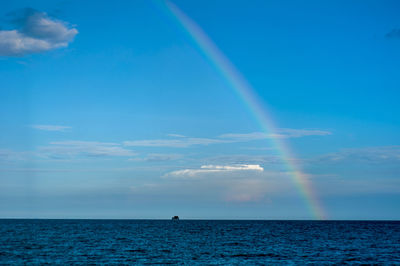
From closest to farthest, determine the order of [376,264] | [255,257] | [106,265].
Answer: [106,265] → [376,264] → [255,257]

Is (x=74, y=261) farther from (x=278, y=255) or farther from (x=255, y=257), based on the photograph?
(x=278, y=255)

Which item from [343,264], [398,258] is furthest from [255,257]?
[398,258]

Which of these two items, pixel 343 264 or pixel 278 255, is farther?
pixel 278 255

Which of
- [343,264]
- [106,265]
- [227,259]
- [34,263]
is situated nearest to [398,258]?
[343,264]

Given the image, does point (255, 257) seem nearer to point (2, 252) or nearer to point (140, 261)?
point (140, 261)

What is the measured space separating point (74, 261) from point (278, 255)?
27.5m

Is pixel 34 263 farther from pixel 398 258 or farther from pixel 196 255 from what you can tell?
pixel 398 258

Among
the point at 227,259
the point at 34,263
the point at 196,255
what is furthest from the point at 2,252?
the point at 227,259

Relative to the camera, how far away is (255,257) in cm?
5866

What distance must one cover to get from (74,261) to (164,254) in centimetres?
1372

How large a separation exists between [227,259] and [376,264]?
18010 millimetres

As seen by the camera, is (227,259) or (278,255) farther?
(278,255)

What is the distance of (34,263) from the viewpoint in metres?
49.5

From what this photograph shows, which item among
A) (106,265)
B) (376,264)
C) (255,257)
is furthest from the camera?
(255,257)
